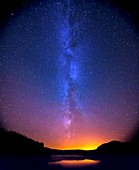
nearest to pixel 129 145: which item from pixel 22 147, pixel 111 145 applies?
pixel 111 145

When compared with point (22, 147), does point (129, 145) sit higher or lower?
higher

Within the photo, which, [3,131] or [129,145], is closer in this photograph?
[3,131]

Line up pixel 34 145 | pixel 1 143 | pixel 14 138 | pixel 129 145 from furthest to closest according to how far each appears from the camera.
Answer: pixel 129 145 < pixel 34 145 < pixel 14 138 < pixel 1 143

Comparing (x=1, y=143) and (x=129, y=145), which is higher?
(x=129, y=145)

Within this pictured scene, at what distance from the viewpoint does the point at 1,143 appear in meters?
120

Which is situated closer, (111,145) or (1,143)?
(1,143)

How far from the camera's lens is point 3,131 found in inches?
5285

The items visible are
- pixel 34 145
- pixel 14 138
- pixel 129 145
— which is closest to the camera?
pixel 14 138

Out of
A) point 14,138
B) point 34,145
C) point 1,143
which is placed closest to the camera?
point 1,143

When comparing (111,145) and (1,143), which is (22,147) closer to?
(1,143)

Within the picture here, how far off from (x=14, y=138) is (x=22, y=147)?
22.9 ft

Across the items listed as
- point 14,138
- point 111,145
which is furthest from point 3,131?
point 111,145

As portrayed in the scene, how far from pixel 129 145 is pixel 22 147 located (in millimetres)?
82493

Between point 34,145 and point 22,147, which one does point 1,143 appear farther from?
point 34,145
